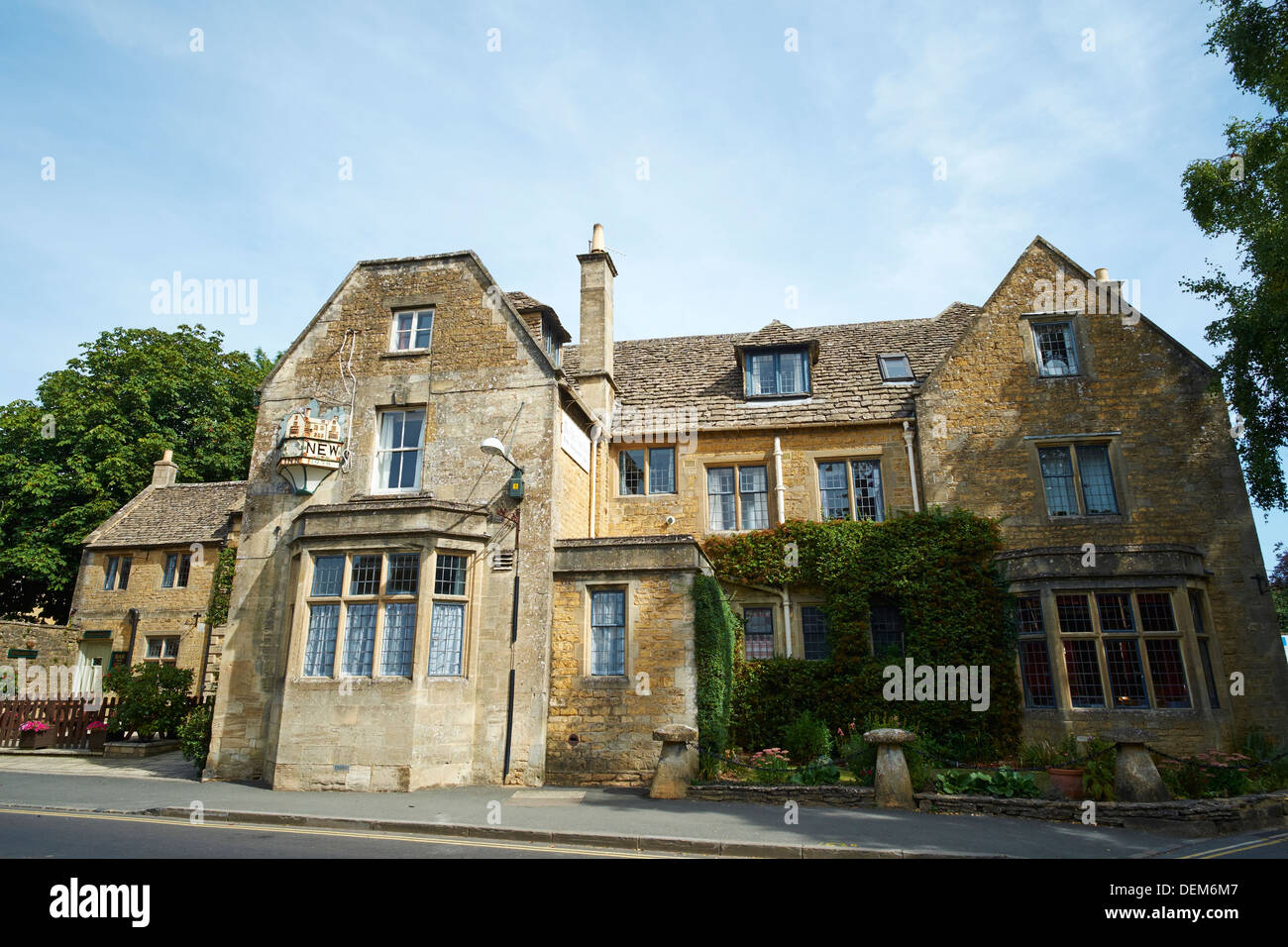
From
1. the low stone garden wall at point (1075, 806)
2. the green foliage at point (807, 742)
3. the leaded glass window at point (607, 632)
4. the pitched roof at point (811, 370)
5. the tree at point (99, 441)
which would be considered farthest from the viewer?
the tree at point (99, 441)

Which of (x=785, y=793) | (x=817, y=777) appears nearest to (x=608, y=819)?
(x=785, y=793)

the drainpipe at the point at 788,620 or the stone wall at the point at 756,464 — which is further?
the stone wall at the point at 756,464

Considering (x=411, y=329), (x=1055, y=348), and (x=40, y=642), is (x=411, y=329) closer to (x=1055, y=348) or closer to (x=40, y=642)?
(x=1055, y=348)

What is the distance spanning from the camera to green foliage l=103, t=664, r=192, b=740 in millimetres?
20344

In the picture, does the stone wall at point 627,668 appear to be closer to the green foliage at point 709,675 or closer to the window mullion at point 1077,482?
the green foliage at point 709,675

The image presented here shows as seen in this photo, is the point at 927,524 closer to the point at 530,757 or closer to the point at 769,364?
the point at 769,364

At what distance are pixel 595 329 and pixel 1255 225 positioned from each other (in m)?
15.7

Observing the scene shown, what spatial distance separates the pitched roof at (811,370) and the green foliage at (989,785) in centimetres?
964

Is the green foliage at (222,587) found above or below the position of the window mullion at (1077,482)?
below

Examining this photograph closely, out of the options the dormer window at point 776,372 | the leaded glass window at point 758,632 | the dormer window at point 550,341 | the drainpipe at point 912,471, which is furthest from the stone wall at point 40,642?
the drainpipe at point 912,471

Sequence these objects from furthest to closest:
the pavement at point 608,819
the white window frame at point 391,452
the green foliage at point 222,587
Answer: the green foliage at point 222,587 < the white window frame at point 391,452 < the pavement at point 608,819

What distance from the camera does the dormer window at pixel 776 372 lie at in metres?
21.3
